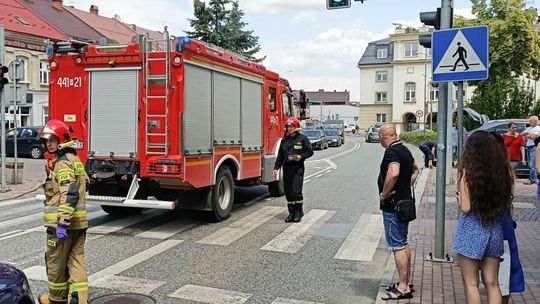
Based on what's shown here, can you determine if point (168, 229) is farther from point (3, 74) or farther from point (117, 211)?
point (3, 74)

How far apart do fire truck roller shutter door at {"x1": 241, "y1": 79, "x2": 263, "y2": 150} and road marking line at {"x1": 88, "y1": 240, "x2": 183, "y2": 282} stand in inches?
125

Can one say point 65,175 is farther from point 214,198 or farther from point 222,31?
point 222,31

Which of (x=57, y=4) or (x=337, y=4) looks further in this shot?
(x=57, y=4)

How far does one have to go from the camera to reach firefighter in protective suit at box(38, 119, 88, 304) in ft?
15.8

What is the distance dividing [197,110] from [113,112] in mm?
1371

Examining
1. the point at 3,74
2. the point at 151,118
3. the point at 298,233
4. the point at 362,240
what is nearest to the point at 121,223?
the point at 151,118

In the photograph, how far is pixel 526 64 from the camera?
34188mm

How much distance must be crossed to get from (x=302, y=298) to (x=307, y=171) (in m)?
14.9

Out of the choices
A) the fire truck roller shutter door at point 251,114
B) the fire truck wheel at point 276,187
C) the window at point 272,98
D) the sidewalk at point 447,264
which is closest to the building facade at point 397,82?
the fire truck wheel at point 276,187

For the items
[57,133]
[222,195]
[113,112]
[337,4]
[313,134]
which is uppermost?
[337,4]

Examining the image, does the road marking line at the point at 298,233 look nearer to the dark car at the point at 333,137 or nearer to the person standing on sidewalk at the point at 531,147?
the person standing on sidewalk at the point at 531,147

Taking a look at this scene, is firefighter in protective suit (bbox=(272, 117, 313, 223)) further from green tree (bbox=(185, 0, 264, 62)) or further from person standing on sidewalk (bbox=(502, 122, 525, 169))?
green tree (bbox=(185, 0, 264, 62))

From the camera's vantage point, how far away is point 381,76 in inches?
2987

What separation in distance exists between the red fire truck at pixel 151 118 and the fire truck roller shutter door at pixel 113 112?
0.02 meters
